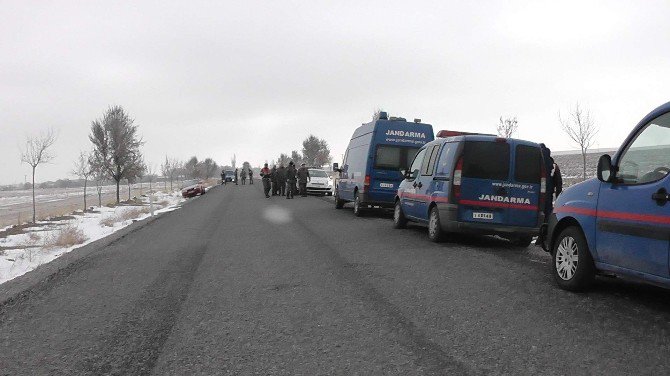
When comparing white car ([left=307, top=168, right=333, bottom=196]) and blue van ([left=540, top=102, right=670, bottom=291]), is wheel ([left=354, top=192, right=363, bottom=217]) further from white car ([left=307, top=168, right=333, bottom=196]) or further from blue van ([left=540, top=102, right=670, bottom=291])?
white car ([left=307, top=168, right=333, bottom=196])

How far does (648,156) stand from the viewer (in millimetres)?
4445

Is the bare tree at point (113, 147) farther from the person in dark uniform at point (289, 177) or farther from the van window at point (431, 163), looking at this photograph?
the van window at point (431, 163)

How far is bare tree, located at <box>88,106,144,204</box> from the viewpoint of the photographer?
99.7 ft

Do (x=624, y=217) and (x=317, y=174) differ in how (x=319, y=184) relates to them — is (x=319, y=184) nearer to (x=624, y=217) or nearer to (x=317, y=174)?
(x=317, y=174)

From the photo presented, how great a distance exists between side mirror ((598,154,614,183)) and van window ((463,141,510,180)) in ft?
11.2

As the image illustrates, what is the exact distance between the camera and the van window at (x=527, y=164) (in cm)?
829

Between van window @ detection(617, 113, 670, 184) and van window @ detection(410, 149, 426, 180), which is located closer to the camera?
Answer: van window @ detection(617, 113, 670, 184)

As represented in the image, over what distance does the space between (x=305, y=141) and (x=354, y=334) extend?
2908 inches

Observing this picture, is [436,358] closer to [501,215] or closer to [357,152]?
[501,215]

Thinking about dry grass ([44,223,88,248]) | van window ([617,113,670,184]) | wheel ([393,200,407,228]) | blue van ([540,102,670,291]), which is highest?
van window ([617,113,670,184])

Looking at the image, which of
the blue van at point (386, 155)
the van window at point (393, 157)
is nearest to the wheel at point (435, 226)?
the blue van at point (386, 155)

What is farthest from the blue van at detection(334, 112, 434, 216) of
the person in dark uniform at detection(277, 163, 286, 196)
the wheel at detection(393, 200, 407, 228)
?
the person in dark uniform at detection(277, 163, 286, 196)

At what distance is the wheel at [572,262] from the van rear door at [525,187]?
272cm

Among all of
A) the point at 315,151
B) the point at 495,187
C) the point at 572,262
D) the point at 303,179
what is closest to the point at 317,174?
the point at 303,179
